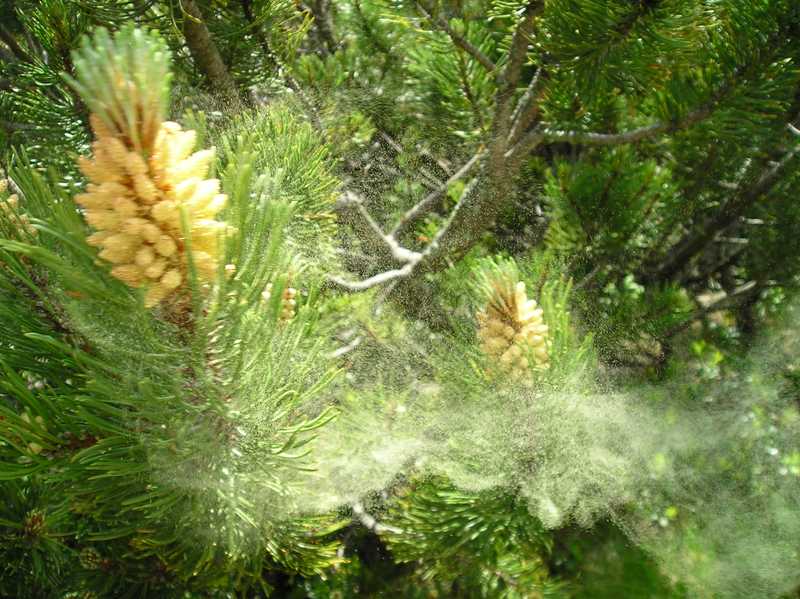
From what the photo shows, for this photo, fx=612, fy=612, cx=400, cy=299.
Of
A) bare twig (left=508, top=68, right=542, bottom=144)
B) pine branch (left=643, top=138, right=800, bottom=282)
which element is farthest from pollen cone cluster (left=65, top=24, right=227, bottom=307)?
pine branch (left=643, top=138, right=800, bottom=282)

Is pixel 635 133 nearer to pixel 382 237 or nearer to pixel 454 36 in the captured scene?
pixel 454 36

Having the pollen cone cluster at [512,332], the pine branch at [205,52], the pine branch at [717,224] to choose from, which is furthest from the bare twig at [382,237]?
the pine branch at [717,224]

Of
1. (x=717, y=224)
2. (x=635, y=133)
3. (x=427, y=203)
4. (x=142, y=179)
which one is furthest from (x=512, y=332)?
(x=717, y=224)

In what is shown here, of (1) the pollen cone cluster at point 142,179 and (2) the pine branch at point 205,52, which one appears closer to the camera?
(1) the pollen cone cluster at point 142,179

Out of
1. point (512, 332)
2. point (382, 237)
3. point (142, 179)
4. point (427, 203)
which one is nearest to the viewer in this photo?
point (142, 179)

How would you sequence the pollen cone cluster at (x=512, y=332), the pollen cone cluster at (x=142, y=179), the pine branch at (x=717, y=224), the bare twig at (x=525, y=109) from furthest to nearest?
the pine branch at (x=717, y=224) → the bare twig at (x=525, y=109) → the pollen cone cluster at (x=512, y=332) → the pollen cone cluster at (x=142, y=179)

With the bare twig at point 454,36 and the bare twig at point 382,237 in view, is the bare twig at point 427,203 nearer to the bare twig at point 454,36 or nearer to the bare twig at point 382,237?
the bare twig at point 382,237
